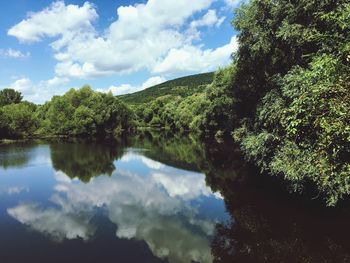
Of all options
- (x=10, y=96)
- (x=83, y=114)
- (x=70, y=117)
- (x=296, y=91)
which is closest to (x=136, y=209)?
(x=296, y=91)

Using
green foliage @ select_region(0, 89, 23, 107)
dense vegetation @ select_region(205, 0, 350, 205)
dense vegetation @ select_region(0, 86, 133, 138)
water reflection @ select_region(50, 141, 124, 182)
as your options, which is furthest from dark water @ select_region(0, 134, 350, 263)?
green foliage @ select_region(0, 89, 23, 107)

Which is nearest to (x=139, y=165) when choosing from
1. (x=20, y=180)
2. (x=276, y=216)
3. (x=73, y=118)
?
(x=20, y=180)

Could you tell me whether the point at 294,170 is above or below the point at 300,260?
above

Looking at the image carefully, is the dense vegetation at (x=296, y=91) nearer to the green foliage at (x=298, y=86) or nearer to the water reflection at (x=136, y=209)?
the green foliage at (x=298, y=86)

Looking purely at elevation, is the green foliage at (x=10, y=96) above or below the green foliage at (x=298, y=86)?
above

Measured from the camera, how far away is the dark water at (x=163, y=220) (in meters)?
14.8

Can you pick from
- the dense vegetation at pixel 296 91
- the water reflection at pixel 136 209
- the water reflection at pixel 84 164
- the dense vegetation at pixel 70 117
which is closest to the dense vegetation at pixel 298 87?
the dense vegetation at pixel 296 91

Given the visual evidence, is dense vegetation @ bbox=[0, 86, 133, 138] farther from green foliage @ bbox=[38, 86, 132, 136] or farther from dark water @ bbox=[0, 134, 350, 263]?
dark water @ bbox=[0, 134, 350, 263]

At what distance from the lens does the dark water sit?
14.8 m

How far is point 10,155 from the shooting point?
4878 cm

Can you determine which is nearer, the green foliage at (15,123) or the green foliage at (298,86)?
the green foliage at (298,86)

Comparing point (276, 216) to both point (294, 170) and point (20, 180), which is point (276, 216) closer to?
point (294, 170)

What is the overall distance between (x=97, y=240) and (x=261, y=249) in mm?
7967

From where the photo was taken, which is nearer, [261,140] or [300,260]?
[300,260]
